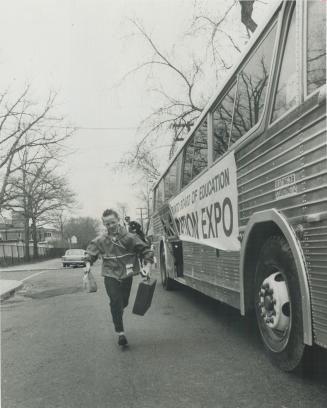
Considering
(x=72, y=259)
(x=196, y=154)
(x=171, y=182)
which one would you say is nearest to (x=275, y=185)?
(x=196, y=154)

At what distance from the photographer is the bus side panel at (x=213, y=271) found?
18.7ft

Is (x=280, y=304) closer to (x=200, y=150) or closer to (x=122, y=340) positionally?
(x=122, y=340)

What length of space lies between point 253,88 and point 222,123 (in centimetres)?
135

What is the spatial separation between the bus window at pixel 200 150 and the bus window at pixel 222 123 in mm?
575

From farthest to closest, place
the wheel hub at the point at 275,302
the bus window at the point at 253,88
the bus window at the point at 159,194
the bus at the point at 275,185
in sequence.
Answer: the bus window at the point at 159,194 → the bus window at the point at 253,88 → the wheel hub at the point at 275,302 → the bus at the point at 275,185

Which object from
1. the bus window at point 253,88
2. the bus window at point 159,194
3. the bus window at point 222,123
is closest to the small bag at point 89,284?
the bus window at point 222,123

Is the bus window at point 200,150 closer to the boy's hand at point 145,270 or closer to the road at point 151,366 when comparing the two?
the boy's hand at point 145,270

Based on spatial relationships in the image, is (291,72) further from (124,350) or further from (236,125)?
(124,350)

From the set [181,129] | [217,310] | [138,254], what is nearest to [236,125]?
[138,254]

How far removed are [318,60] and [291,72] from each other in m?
0.46

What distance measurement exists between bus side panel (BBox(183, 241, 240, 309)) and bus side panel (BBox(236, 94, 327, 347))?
53.2 inches

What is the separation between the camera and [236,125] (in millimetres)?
5617

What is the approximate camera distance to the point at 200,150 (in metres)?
7.86

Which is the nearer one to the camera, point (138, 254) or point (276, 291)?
point (276, 291)
